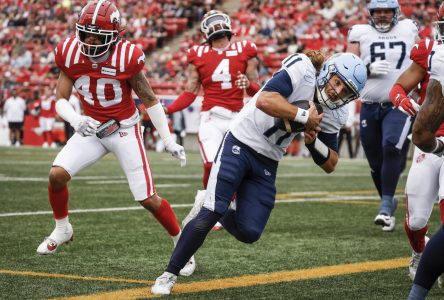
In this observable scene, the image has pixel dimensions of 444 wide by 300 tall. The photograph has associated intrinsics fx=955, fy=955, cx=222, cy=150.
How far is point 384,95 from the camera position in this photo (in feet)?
26.4

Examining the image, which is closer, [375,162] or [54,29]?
[375,162]

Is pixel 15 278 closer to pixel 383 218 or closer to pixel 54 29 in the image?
pixel 383 218

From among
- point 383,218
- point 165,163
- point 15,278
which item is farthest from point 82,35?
point 165,163

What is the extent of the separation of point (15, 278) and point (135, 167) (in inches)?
38.6

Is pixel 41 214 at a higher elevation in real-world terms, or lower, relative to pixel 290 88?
lower

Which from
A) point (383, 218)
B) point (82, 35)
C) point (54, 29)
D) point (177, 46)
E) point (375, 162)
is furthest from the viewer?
point (54, 29)

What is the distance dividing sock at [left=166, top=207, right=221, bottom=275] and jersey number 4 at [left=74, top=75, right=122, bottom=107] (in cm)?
132

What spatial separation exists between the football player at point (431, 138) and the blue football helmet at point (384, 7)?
13.1 feet

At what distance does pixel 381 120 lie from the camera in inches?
317

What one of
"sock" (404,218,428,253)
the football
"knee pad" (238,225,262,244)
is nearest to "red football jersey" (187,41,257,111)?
"sock" (404,218,428,253)

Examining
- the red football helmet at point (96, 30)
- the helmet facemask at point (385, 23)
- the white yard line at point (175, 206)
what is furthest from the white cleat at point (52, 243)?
the helmet facemask at point (385, 23)

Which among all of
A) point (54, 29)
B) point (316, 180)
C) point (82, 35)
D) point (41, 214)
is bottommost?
point (54, 29)

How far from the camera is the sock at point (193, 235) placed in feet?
15.6

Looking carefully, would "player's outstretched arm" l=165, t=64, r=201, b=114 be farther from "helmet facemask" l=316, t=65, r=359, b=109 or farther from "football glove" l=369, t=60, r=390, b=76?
"helmet facemask" l=316, t=65, r=359, b=109
